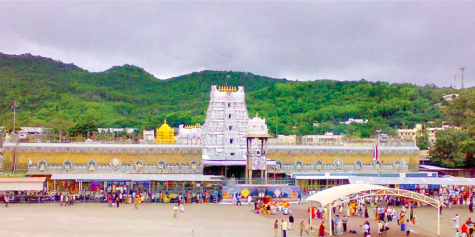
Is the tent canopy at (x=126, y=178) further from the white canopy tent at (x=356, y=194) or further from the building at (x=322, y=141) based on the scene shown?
the building at (x=322, y=141)

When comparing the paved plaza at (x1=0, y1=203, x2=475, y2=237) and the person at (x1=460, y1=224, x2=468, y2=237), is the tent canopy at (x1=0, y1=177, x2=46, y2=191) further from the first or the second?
the person at (x1=460, y1=224, x2=468, y2=237)

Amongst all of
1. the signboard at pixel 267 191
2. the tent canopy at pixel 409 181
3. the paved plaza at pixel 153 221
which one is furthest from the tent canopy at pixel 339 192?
the tent canopy at pixel 409 181

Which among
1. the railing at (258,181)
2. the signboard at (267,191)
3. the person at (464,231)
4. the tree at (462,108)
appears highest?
the tree at (462,108)

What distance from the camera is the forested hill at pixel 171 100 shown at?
3915 inches

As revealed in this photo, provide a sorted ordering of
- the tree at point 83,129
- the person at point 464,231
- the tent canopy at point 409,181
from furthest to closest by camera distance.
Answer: the tree at point 83,129 < the tent canopy at point 409,181 < the person at point 464,231

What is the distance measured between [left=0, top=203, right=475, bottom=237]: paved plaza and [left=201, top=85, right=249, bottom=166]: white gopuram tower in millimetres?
15597

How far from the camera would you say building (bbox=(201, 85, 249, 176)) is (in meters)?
51.5

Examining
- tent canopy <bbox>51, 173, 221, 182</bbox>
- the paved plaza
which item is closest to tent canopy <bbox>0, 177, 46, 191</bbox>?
the paved plaza

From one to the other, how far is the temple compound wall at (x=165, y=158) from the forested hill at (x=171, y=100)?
3834cm

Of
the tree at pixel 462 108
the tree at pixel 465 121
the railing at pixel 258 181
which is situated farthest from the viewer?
the tree at pixel 462 108

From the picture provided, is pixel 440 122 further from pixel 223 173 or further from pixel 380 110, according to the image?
pixel 223 173

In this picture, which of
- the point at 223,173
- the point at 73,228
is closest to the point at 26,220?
the point at 73,228

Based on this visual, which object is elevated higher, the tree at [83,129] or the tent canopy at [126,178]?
the tree at [83,129]

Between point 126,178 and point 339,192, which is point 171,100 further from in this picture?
point 339,192
